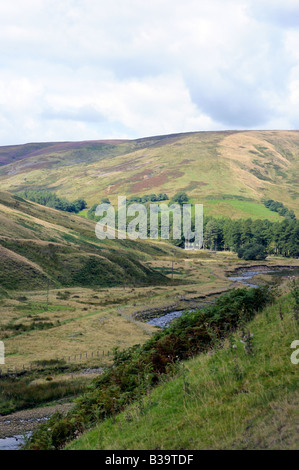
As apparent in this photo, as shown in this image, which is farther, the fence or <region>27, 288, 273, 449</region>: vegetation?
the fence

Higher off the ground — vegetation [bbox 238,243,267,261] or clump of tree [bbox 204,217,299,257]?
clump of tree [bbox 204,217,299,257]

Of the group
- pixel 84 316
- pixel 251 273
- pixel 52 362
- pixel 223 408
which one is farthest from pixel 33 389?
pixel 251 273

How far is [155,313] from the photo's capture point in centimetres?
6569

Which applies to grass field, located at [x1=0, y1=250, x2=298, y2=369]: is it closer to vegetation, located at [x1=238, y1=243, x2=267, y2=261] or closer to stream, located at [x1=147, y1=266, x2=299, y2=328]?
stream, located at [x1=147, y1=266, x2=299, y2=328]

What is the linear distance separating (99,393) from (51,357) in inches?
1113

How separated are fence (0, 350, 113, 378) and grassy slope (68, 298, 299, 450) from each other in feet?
88.0

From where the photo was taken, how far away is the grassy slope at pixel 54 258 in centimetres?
7931

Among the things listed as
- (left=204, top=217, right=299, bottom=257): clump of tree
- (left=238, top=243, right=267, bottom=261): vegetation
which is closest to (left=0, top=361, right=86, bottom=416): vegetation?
(left=238, top=243, right=267, bottom=261): vegetation

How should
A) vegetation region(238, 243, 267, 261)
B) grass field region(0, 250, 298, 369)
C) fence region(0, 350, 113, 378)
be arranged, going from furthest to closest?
vegetation region(238, 243, 267, 261), grass field region(0, 250, 298, 369), fence region(0, 350, 113, 378)

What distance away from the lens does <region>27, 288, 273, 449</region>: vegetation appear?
478 inches

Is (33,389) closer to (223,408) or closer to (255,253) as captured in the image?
(223,408)

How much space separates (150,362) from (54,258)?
80325mm

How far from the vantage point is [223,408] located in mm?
8844
